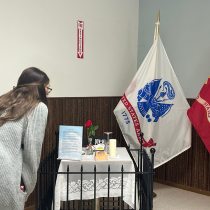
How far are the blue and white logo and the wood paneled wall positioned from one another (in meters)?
0.47

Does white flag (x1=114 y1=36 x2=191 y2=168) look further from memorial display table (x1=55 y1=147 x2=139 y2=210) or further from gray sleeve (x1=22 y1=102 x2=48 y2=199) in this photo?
gray sleeve (x1=22 y1=102 x2=48 y2=199)

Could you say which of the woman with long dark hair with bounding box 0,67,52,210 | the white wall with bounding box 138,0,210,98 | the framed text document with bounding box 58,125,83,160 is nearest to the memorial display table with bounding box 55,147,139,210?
the framed text document with bounding box 58,125,83,160

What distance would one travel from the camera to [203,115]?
9.95 ft

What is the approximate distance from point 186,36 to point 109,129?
1578 mm

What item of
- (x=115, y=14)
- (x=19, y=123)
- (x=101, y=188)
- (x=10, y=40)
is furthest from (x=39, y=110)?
(x=115, y=14)

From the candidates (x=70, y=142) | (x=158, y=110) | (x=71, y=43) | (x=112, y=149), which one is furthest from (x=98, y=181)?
(x=71, y=43)

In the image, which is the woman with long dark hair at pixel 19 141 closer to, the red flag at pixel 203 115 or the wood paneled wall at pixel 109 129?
the wood paneled wall at pixel 109 129

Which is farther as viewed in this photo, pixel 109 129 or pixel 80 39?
pixel 109 129

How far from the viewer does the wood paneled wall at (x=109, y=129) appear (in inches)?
128

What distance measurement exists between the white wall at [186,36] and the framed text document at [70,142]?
1979 millimetres

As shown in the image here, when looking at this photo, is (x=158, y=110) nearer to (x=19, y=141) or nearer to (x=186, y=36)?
(x=186, y=36)

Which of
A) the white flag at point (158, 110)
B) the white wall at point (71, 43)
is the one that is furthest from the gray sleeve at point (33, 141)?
the white flag at point (158, 110)

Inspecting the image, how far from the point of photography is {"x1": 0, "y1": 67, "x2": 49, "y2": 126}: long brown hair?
58.0 inches

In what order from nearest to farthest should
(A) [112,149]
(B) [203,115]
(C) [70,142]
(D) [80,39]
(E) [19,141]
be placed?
(E) [19,141]
(C) [70,142]
(A) [112,149]
(B) [203,115]
(D) [80,39]
